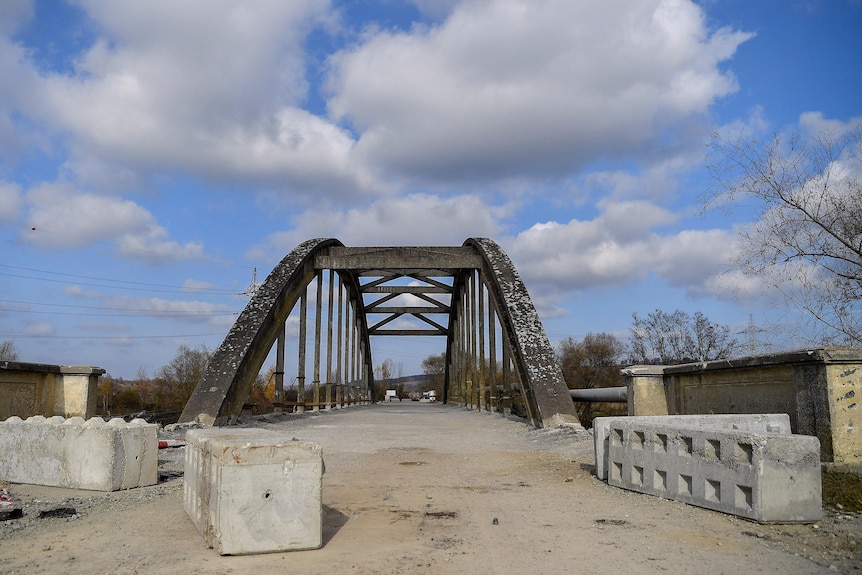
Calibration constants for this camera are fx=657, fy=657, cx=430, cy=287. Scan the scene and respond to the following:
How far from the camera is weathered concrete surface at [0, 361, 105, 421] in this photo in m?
8.38

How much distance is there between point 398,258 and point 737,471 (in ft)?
50.3

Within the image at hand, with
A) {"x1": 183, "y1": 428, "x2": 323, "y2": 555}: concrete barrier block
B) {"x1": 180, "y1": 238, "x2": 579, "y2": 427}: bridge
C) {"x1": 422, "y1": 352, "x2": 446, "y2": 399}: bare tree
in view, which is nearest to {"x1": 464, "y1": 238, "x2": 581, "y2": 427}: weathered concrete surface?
{"x1": 180, "y1": 238, "x2": 579, "y2": 427}: bridge

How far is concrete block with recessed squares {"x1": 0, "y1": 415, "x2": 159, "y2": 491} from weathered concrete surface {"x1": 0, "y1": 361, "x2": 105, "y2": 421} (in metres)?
2.74

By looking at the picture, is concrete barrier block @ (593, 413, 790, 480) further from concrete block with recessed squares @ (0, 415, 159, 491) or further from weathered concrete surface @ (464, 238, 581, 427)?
weathered concrete surface @ (464, 238, 581, 427)

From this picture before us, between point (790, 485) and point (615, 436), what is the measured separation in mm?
1887

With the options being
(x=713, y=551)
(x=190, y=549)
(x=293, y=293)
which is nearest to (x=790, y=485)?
(x=713, y=551)

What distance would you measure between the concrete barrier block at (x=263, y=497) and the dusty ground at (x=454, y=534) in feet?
0.31

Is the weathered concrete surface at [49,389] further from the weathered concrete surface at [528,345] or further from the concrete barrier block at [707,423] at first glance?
the weathered concrete surface at [528,345]

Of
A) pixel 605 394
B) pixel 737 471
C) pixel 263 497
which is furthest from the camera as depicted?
→ pixel 605 394

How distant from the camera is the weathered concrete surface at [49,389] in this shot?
838 cm

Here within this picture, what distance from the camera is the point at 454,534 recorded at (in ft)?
13.5

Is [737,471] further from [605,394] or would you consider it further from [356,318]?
[356,318]

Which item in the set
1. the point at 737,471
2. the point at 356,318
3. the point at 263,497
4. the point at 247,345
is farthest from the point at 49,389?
the point at 356,318

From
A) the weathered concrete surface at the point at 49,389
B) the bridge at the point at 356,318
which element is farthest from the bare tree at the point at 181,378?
the weathered concrete surface at the point at 49,389
